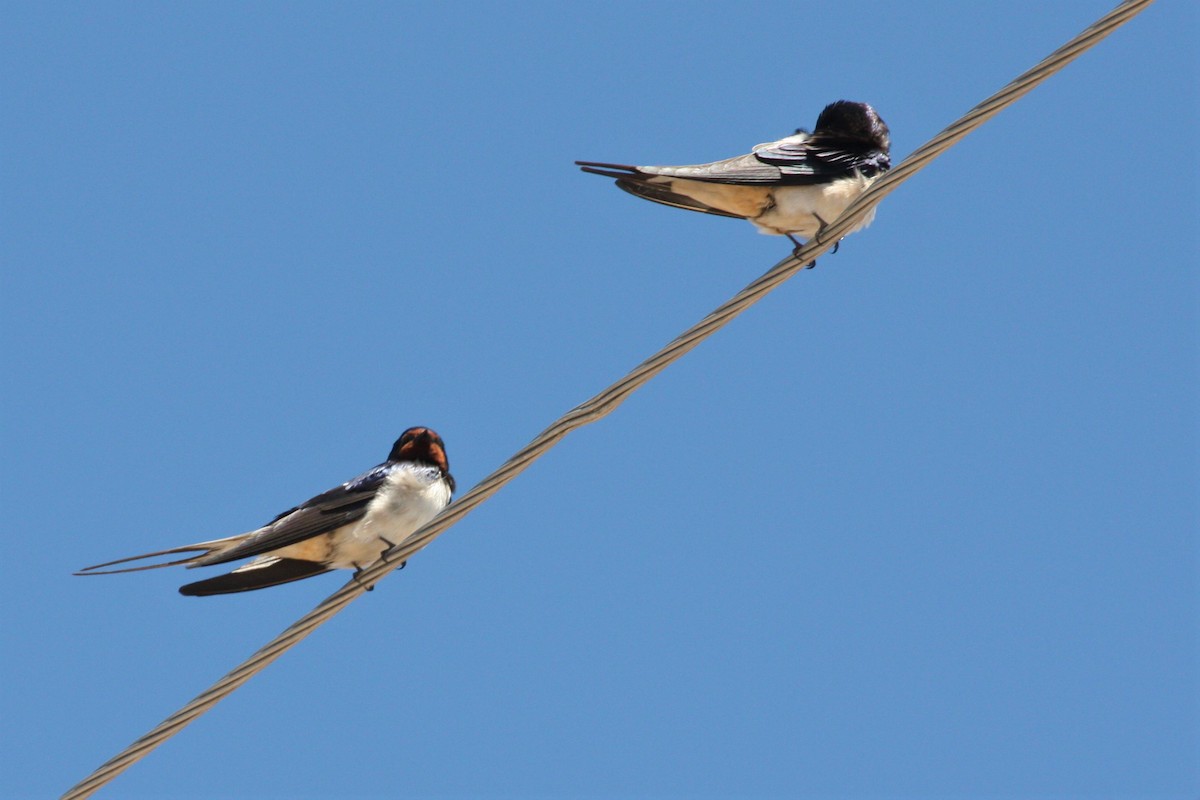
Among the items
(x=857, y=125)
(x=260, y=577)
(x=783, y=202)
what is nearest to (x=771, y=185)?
(x=783, y=202)

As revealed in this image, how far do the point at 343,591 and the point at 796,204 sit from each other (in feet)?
8.71

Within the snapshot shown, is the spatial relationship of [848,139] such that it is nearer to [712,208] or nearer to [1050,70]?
[712,208]

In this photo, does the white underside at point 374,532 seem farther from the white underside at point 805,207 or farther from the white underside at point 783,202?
the white underside at point 805,207

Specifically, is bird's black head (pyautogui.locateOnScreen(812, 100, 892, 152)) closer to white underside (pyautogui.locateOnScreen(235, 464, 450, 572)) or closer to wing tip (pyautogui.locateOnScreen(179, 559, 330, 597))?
white underside (pyautogui.locateOnScreen(235, 464, 450, 572))

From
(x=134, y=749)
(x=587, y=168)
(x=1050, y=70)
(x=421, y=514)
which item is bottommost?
(x=134, y=749)

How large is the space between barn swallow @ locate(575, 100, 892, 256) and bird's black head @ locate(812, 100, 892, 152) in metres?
0.17

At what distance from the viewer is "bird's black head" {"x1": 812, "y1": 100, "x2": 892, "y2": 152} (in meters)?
7.47

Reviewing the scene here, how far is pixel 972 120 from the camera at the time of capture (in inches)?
196

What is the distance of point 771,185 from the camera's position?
274 inches

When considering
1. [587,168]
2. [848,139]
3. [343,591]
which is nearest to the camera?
[343,591]

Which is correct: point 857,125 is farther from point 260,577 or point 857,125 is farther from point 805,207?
point 260,577

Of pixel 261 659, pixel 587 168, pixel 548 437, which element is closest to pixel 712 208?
pixel 587 168

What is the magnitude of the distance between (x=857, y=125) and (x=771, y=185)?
761 mm

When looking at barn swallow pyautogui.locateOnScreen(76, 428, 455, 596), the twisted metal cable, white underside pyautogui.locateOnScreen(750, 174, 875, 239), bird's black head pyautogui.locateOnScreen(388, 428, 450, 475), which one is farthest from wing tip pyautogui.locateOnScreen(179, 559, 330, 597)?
white underside pyautogui.locateOnScreen(750, 174, 875, 239)
